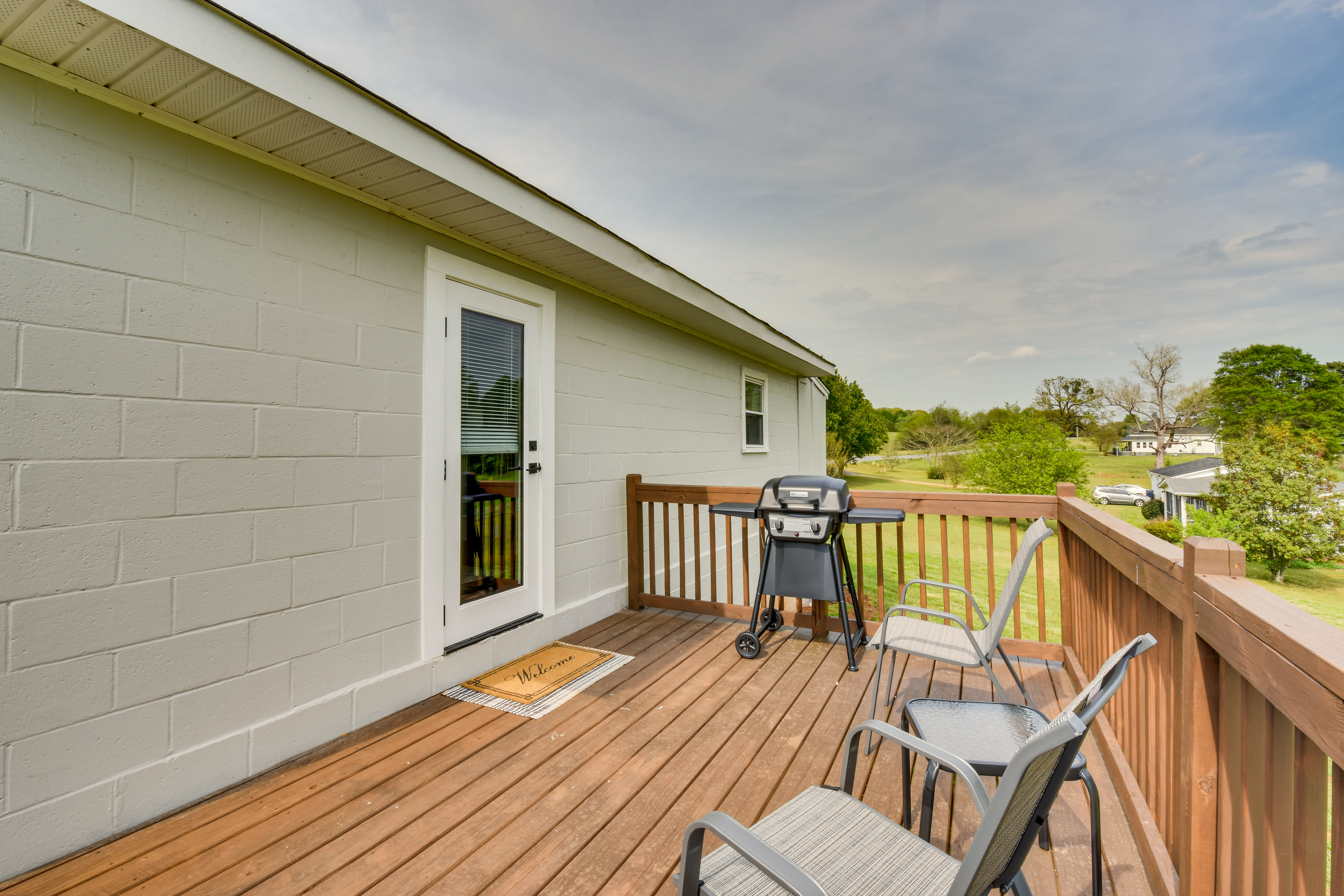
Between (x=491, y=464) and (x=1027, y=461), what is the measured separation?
717 inches

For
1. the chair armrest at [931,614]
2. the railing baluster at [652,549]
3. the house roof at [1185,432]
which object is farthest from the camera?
the house roof at [1185,432]

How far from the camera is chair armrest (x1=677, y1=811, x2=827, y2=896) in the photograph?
0.84 metres

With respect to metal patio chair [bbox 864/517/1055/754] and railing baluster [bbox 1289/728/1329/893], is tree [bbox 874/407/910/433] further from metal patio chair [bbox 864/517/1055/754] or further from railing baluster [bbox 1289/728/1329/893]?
railing baluster [bbox 1289/728/1329/893]

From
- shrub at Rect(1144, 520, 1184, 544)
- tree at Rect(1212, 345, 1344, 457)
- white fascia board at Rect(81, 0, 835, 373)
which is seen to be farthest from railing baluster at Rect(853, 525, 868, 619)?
tree at Rect(1212, 345, 1344, 457)

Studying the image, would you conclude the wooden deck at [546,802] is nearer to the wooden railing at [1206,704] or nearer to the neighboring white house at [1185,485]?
the wooden railing at [1206,704]

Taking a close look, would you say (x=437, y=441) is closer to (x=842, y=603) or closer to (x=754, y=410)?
(x=842, y=603)

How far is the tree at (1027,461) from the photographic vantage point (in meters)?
16.7

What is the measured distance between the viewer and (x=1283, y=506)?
17.1 meters

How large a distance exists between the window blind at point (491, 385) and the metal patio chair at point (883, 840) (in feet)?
8.20

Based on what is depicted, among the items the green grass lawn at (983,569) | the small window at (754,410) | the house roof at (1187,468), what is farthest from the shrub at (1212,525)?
the small window at (754,410)

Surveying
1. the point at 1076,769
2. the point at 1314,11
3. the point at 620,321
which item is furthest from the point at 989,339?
the point at 1076,769

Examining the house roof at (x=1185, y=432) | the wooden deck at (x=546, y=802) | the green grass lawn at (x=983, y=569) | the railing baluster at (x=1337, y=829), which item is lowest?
the green grass lawn at (x=983, y=569)

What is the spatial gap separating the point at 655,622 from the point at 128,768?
2803mm

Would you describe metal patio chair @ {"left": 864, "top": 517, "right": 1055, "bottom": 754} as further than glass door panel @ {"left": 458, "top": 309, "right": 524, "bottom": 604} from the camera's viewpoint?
No
